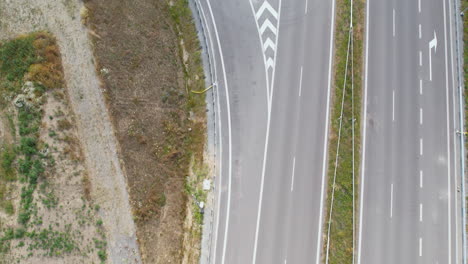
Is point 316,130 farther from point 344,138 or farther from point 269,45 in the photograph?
point 269,45

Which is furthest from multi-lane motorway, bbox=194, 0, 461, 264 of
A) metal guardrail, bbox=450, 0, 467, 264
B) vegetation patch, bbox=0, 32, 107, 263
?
vegetation patch, bbox=0, 32, 107, 263

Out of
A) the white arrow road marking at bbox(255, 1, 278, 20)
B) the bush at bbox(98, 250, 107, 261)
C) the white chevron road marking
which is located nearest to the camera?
the bush at bbox(98, 250, 107, 261)

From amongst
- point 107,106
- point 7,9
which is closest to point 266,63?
point 107,106

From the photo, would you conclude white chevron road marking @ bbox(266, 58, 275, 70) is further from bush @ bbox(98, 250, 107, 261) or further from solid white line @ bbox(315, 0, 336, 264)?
bush @ bbox(98, 250, 107, 261)

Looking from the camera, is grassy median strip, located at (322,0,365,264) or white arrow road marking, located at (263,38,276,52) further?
white arrow road marking, located at (263,38,276,52)

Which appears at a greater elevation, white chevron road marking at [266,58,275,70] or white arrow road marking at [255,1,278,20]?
white arrow road marking at [255,1,278,20]

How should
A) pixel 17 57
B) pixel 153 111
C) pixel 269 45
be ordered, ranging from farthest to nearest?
1. pixel 269 45
2. pixel 153 111
3. pixel 17 57

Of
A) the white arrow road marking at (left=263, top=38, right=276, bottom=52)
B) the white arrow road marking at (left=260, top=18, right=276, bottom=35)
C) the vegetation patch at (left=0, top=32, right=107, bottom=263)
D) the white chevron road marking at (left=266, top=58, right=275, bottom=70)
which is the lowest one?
the vegetation patch at (left=0, top=32, right=107, bottom=263)

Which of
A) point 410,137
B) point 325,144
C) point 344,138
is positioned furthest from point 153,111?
point 410,137
